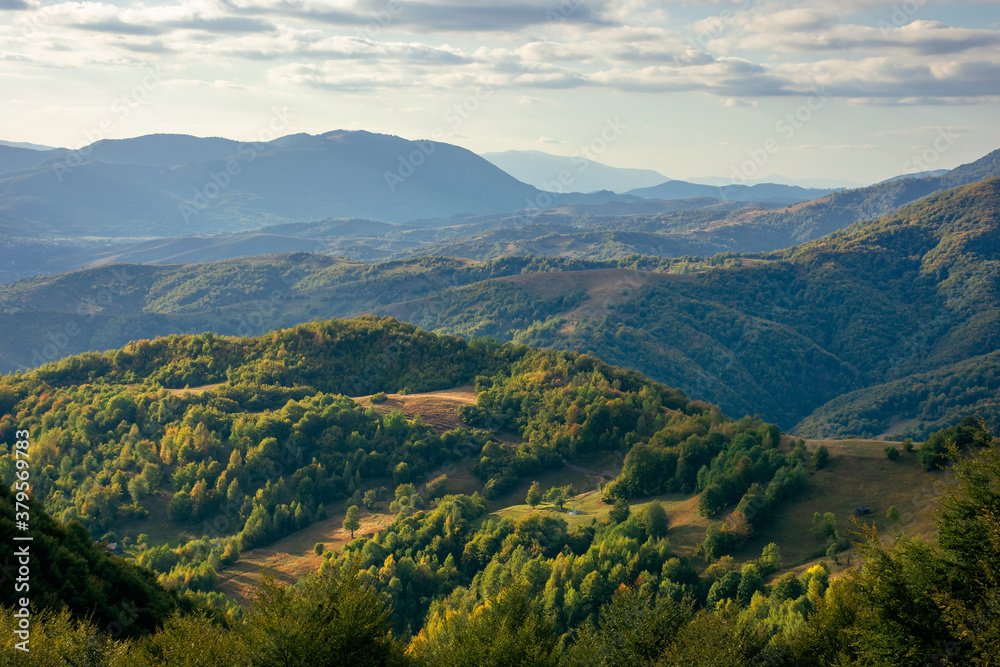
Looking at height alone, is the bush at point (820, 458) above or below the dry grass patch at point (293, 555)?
above

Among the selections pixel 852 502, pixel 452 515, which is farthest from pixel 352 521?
pixel 852 502

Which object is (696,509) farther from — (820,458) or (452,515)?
(452,515)

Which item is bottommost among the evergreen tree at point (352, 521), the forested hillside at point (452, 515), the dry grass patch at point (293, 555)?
the dry grass patch at point (293, 555)

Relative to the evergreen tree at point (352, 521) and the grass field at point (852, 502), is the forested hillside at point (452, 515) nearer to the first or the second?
the evergreen tree at point (352, 521)

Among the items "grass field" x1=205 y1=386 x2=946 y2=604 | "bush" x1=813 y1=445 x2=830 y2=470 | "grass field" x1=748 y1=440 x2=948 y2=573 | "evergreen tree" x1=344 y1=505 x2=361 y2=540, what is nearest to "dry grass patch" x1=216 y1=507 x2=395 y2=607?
"grass field" x1=205 y1=386 x2=946 y2=604

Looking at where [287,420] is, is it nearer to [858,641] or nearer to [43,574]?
[43,574]

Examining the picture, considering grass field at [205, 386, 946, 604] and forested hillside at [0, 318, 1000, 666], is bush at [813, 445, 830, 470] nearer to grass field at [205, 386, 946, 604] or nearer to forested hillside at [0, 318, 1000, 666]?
forested hillside at [0, 318, 1000, 666]

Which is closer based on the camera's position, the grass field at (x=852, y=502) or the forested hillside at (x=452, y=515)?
the forested hillside at (x=452, y=515)

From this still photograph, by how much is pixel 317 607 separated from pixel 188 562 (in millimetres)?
45142

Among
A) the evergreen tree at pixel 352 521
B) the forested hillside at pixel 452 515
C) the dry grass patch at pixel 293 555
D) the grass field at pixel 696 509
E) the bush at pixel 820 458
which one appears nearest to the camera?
the forested hillside at pixel 452 515

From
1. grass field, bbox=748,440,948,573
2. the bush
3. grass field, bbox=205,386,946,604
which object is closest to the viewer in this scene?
grass field, bbox=748,440,948,573

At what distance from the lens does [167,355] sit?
104 metres

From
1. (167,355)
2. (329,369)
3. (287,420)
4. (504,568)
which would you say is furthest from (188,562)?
(167,355)

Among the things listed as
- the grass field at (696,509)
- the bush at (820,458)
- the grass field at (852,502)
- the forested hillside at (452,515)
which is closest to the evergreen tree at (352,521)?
the forested hillside at (452,515)
